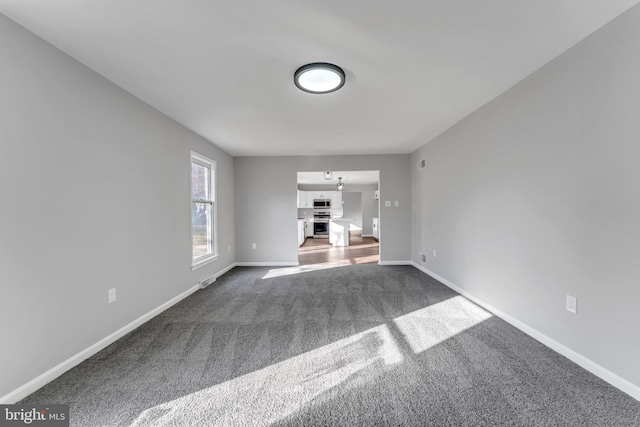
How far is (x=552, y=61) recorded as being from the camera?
208cm

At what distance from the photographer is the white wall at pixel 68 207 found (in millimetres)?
1580

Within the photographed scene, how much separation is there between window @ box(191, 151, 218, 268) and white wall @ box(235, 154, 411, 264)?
0.95 m

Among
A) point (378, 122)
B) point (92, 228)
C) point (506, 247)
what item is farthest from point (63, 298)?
point (506, 247)

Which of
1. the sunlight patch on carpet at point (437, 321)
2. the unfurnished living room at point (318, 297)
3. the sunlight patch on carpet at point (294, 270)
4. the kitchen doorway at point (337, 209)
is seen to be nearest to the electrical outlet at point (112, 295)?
the unfurnished living room at point (318, 297)

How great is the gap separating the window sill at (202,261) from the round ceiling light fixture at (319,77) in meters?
2.86

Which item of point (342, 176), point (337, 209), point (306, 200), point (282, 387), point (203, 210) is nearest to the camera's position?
point (282, 387)

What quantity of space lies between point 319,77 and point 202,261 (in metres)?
3.17

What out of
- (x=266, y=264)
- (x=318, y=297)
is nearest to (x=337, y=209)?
(x=266, y=264)

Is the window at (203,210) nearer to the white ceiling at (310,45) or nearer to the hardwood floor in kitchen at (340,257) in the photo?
the white ceiling at (310,45)

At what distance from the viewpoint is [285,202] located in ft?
17.9

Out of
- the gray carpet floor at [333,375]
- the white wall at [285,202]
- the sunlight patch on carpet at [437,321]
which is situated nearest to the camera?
the gray carpet floor at [333,375]

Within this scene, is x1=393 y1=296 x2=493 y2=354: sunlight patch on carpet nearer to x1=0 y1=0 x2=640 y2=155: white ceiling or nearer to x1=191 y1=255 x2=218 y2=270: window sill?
x1=0 y1=0 x2=640 y2=155: white ceiling

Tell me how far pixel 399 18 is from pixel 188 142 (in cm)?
311

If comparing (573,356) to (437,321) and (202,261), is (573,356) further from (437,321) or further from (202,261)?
(202,261)
